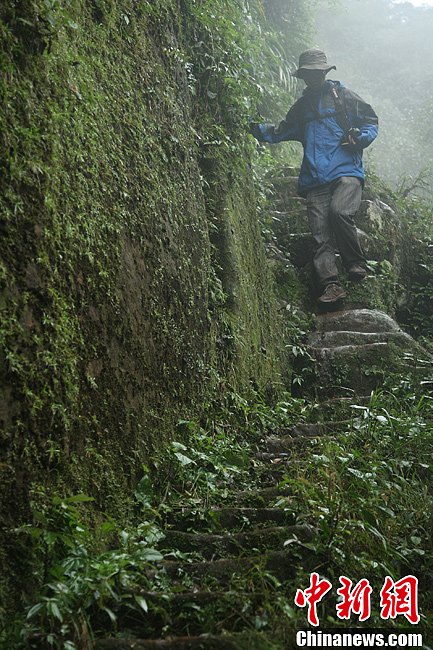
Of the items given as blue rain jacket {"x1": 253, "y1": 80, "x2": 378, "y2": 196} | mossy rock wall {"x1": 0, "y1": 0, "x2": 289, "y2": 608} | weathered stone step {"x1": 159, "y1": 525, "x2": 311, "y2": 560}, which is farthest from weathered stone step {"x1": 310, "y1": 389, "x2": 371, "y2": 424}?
blue rain jacket {"x1": 253, "y1": 80, "x2": 378, "y2": 196}

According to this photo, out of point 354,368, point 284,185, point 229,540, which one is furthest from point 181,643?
point 284,185

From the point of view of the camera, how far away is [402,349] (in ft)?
23.3

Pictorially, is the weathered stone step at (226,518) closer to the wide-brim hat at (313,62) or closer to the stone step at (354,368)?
the stone step at (354,368)

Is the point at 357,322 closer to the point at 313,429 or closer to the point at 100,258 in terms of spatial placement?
the point at 313,429

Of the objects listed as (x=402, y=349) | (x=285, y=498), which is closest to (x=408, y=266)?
(x=402, y=349)

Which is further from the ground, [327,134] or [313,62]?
[313,62]

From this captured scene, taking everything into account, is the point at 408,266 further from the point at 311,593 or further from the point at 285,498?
the point at 311,593

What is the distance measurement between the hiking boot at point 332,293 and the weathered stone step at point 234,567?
5490mm

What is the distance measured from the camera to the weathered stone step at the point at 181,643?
85.6 inches

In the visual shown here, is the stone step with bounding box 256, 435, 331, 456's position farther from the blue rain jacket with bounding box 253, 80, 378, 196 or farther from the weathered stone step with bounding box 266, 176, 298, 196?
the weathered stone step with bounding box 266, 176, 298, 196

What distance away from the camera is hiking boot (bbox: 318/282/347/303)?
26.9 ft

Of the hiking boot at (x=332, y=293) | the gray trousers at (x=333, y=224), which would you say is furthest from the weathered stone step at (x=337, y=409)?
the gray trousers at (x=333, y=224)

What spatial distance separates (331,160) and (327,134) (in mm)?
329

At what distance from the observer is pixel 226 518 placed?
3484 mm
